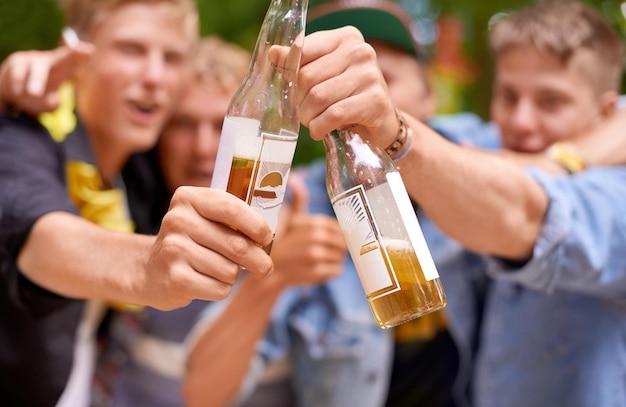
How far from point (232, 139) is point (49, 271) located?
1.60ft

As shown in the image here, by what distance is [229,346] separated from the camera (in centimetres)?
210

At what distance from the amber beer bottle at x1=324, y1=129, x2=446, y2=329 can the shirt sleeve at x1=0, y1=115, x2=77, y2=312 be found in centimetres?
60

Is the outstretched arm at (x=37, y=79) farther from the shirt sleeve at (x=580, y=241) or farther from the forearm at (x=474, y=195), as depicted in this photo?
the shirt sleeve at (x=580, y=241)

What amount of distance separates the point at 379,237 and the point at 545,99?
1197 mm

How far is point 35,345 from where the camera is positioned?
156 centimetres

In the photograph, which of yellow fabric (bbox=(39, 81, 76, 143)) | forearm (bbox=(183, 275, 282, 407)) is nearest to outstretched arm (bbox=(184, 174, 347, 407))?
forearm (bbox=(183, 275, 282, 407))

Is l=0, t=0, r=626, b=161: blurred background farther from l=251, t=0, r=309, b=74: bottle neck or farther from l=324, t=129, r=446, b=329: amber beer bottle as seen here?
l=324, t=129, r=446, b=329: amber beer bottle

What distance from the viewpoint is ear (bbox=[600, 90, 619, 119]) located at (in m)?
2.08

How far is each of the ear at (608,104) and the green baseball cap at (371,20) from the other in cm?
63

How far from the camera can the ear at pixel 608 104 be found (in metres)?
2.08

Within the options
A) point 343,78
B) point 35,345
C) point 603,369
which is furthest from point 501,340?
point 35,345

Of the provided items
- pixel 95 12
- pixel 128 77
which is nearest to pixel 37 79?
pixel 128 77

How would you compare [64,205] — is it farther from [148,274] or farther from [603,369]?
[603,369]

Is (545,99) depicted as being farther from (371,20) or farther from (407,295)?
(407,295)
